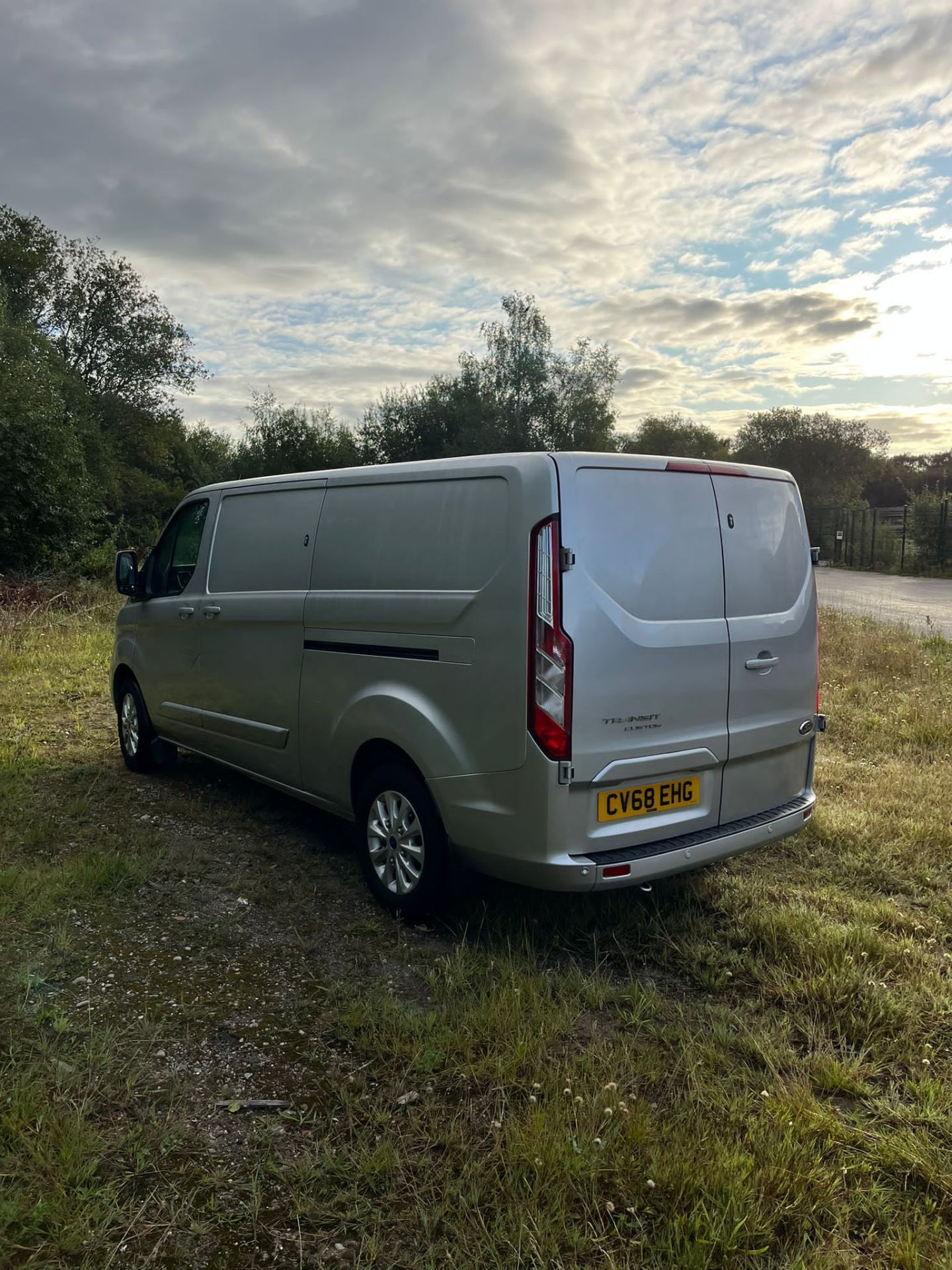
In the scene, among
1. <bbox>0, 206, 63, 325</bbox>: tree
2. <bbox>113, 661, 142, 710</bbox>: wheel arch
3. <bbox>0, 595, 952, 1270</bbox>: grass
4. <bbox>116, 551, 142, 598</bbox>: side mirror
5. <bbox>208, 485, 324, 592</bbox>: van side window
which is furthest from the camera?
<bbox>0, 206, 63, 325</bbox>: tree

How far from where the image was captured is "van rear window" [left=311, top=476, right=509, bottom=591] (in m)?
3.70

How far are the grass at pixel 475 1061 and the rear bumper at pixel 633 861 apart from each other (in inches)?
14.4

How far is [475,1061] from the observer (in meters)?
3.05

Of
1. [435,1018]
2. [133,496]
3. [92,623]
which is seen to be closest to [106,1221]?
[435,1018]

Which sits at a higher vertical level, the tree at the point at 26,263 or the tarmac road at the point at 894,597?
the tree at the point at 26,263

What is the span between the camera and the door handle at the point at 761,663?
397cm

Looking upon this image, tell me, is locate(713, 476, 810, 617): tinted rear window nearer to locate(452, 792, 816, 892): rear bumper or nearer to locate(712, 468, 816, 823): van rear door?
locate(712, 468, 816, 823): van rear door

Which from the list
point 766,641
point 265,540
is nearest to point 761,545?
point 766,641

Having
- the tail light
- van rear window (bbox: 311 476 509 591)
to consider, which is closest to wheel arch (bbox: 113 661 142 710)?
van rear window (bbox: 311 476 509 591)

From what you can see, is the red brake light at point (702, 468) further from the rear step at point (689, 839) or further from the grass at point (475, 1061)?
the grass at point (475, 1061)

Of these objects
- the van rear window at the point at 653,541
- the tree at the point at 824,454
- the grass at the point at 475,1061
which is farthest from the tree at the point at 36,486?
the tree at the point at 824,454

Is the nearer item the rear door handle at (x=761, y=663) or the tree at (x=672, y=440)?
the rear door handle at (x=761, y=663)

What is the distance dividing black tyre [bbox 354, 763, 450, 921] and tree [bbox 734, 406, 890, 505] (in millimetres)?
51989

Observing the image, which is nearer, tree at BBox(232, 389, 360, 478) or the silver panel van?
the silver panel van
